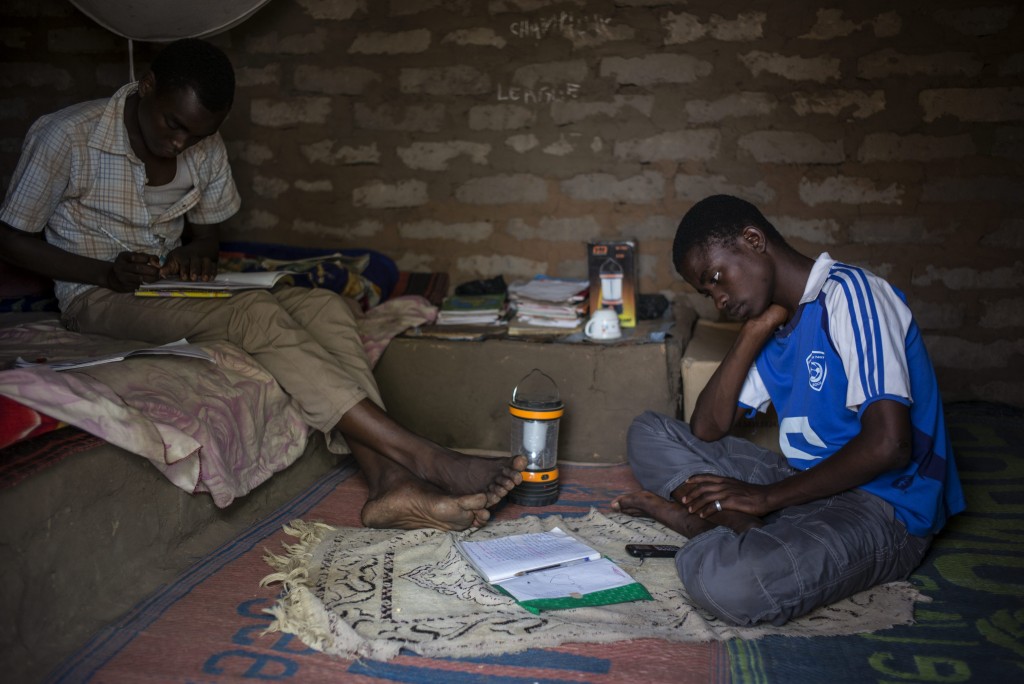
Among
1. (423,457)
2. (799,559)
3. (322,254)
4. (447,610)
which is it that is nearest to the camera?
(799,559)

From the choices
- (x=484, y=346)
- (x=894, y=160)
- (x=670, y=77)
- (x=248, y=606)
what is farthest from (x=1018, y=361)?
(x=248, y=606)

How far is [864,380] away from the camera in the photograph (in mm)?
2010

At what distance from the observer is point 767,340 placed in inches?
94.2

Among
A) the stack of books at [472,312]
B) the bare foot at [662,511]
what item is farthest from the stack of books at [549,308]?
the bare foot at [662,511]

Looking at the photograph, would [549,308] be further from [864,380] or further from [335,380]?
[864,380]

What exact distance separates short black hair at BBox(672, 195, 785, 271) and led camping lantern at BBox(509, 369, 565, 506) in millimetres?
801

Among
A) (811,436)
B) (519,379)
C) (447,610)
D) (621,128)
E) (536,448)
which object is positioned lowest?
(447,610)

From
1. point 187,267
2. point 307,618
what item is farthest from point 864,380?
point 187,267

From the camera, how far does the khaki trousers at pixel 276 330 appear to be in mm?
2664

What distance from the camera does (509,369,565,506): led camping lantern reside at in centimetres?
283

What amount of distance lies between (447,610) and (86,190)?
1.90 metres

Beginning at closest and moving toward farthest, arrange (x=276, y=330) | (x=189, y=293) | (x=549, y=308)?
(x=276, y=330)
(x=189, y=293)
(x=549, y=308)

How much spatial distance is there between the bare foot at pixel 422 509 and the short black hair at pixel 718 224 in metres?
0.90

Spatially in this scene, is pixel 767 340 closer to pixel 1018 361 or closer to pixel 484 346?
pixel 484 346
